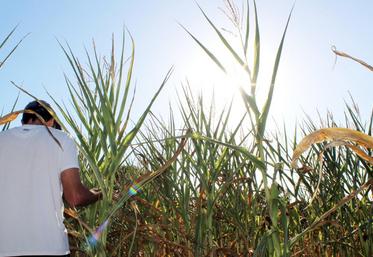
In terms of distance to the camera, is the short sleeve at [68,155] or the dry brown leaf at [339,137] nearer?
the dry brown leaf at [339,137]

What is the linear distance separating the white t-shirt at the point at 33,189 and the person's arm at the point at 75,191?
1.0 inches

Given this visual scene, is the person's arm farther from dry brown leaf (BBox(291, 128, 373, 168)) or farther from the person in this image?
dry brown leaf (BBox(291, 128, 373, 168))

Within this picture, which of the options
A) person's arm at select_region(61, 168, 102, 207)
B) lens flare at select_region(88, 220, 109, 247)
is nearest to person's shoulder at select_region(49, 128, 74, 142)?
person's arm at select_region(61, 168, 102, 207)

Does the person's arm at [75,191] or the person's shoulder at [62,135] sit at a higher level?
the person's shoulder at [62,135]

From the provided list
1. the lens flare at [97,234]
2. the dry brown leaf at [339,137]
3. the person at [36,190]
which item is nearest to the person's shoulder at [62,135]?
the person at [36,190]

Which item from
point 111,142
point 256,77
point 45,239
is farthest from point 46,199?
point 256,77

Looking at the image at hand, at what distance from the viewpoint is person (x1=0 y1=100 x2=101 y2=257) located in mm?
1805

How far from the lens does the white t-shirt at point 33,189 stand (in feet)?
5.94

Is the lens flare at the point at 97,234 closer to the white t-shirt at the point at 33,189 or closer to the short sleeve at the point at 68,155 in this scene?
the white t-shirt at the point at 33,189

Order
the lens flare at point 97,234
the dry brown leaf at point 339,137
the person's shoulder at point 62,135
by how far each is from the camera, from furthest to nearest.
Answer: the person's shoulder at point 62,135
the lens flare at point 97,234
the dry brown leaf at point 339,137

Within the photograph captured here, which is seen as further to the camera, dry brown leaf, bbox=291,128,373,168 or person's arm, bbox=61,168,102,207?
person's arm, bbox=61,168,102,207

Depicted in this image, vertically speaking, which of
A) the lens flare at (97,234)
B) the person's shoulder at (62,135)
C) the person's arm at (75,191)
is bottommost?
the lens flare at (97,234)

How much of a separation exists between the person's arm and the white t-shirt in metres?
0.03

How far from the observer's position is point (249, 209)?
2449 millimetres
